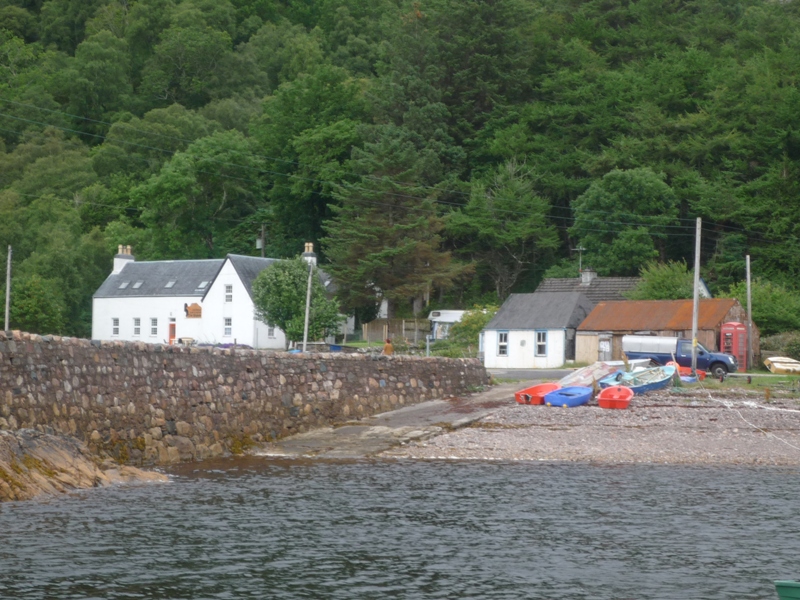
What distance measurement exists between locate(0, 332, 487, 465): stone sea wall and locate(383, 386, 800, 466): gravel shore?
11.7 ft

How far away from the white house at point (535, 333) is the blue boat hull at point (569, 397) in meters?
22.4

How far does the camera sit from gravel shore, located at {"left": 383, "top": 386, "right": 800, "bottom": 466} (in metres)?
28.6

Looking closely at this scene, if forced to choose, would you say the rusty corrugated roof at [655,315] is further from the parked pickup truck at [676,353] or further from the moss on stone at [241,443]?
the moss on stone at [241,443]

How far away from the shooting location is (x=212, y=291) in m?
73.2

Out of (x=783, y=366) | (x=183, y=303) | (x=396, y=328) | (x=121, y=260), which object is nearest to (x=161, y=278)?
(x=183, y=303)

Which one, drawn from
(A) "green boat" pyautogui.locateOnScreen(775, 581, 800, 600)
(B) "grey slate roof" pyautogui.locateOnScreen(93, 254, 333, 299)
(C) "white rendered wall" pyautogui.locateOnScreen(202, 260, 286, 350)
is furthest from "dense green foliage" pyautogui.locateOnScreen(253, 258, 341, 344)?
(A) "green boat" pyautogui.locateOnScreen(775, 581, 800, 600)

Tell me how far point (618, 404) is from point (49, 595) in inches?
995

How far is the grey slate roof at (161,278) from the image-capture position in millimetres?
75562

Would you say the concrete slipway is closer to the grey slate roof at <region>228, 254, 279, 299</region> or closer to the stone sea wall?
the stone sea wall

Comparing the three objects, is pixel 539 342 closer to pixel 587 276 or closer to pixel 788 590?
pixel 587 276

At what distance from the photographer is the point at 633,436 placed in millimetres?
30938

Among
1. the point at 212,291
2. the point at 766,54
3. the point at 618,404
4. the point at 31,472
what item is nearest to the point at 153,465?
the point at 31,472

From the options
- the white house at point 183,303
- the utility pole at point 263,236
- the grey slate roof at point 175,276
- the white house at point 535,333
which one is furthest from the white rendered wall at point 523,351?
the utility pole at point 263,236

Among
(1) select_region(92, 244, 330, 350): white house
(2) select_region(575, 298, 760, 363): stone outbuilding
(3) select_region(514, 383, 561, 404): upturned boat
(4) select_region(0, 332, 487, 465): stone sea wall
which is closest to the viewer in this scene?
(4) select_region(0, 332, 487, 465): stone sea wall
